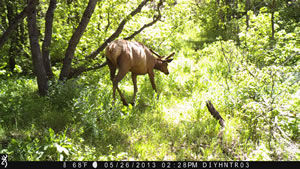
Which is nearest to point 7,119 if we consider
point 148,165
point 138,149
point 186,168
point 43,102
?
point 43,102

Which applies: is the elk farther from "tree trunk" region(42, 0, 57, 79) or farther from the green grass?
"tree trunk" region(42, 0, 57, 79)

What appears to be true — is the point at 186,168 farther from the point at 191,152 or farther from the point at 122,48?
the point at 122,48

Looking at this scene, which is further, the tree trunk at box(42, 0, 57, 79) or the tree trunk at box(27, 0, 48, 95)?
the tree trunk at box(42, 0, 57, 79)

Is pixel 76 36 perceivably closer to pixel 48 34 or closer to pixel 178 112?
pixel 48 34

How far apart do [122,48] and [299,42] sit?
6.23 metres

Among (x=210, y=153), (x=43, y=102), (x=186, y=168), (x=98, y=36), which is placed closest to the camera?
(x=186, y=168)

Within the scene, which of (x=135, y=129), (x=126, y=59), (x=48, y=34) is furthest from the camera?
(x=48, y=34)

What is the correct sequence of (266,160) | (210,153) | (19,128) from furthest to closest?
1. (19,128)
2. (210,153)
3. (266,160)

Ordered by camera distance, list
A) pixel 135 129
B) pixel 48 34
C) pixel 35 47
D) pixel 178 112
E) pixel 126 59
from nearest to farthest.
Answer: pixel 135 129 < pixel 35 47 < pixel 126 59 < pixel 178 112 < pixel 48 34

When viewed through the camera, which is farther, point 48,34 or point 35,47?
point 48,34

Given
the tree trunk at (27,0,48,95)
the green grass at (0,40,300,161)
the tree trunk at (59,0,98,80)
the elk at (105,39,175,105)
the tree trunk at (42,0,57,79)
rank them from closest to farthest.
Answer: the green grass at (0,40,300,161)
the tree trunk at (27,0,48,95)
the tree trunk at (59,0,98,80)
the elk at (105,39,175,105)
the tree trunk at (42,0,57,79)

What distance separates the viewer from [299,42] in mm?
7223

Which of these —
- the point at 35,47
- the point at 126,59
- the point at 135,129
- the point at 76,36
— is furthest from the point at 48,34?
the point at 135,129

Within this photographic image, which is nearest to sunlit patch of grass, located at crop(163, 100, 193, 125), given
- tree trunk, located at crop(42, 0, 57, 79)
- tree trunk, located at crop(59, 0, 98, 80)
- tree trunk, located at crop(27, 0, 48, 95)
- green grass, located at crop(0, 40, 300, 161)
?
green grass, located at crop(0, 40, 300, 161)
